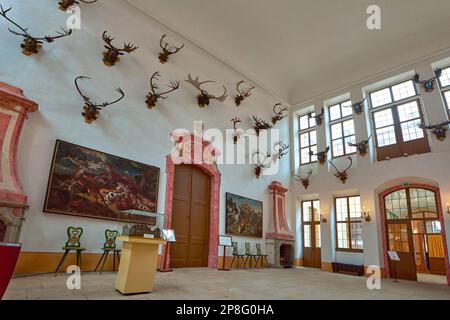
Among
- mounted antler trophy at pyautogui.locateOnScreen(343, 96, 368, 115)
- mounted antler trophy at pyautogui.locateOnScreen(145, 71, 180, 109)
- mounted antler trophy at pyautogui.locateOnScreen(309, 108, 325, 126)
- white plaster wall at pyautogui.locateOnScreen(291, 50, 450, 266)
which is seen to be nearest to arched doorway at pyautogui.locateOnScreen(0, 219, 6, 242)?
mounted antler trophy at pyautogui.locateOnScreen(145, 71, 180, 109)

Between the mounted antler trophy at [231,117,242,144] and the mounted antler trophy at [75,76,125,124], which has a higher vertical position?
the mounted antler trophy at [231,117,242,144]

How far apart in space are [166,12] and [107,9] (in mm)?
2181

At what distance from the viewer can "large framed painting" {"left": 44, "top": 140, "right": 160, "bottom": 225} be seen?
271 inches

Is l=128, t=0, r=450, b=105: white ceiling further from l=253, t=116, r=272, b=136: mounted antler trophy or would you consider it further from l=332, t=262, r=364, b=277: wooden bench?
l=332, t=262, r=364, b=277: wooden bench

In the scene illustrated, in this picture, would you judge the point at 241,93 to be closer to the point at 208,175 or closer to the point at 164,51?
the point at 164,51

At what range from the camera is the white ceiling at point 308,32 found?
10.7 meters

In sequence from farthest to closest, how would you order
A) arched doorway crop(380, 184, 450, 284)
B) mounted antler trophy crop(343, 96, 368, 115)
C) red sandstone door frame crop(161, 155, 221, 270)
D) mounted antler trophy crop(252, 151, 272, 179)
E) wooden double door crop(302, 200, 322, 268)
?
wooden double door crop(302, 200, 322, 268), mounted antler trophy crop(343, 96, 368, 115), mounted antler trophy crop(252, 151, 272, 179), arched doorway crop(380, 184, 450, 284), red sandstone door frame crop(161, 155, 221, 270)

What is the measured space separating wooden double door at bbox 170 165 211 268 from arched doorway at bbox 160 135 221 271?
0.49 ft

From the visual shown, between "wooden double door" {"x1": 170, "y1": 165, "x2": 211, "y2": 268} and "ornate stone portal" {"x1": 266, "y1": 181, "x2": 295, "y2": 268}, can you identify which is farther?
"ornate stone portal" {"x1": 266, "y1": 181, "x2": 295, "y2": 268}

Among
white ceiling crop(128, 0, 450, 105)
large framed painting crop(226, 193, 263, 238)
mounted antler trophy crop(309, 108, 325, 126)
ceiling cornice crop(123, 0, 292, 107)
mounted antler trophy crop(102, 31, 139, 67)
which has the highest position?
white ceiling crop(128, 0, 450, 105)

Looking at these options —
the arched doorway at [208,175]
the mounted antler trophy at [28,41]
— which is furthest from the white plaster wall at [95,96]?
the arched doorway at [208,175]

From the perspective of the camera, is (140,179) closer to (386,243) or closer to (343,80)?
(386,243)

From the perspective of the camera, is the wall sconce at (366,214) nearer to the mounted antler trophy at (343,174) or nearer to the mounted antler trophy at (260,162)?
the mounted antler trophy at (343,174)
